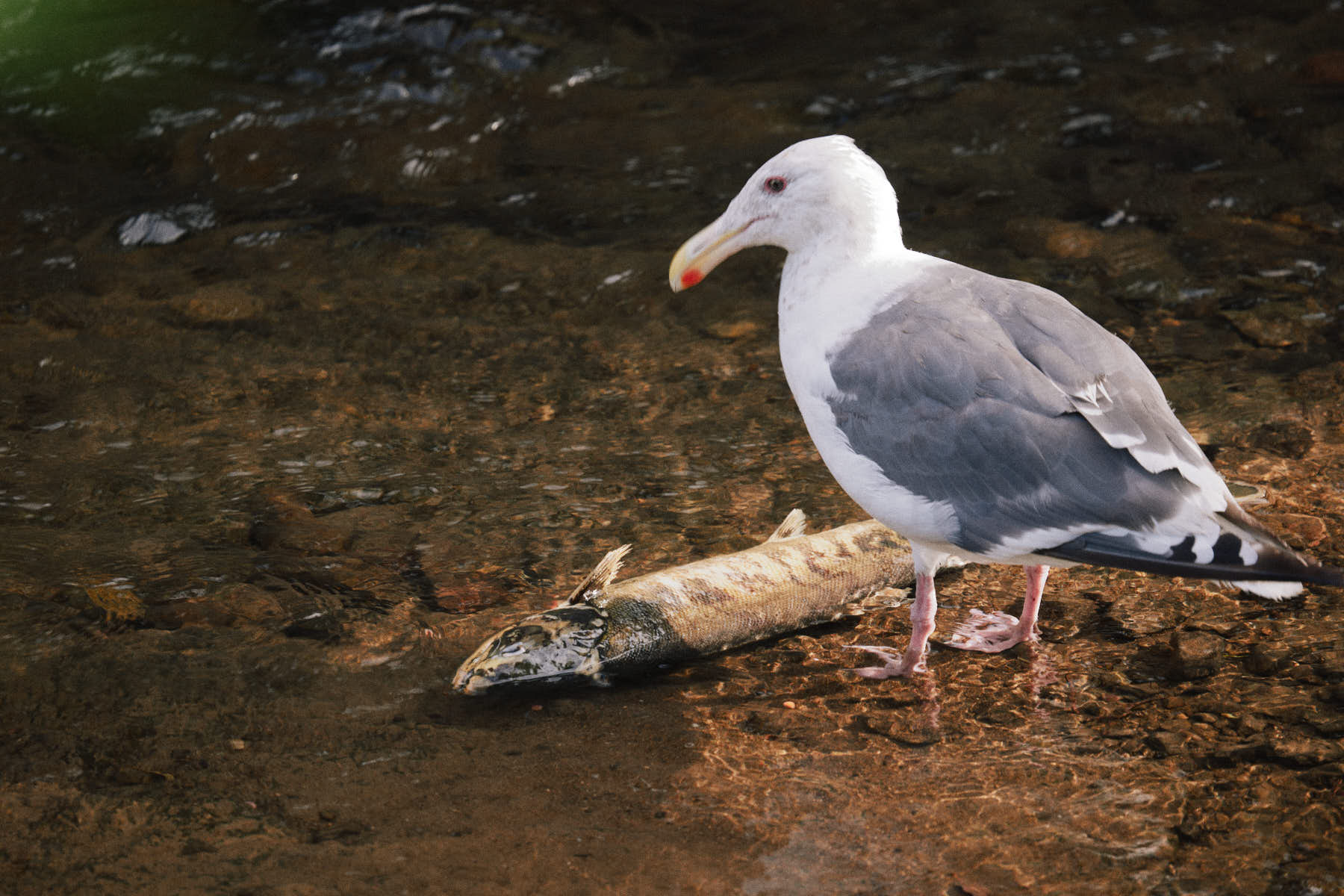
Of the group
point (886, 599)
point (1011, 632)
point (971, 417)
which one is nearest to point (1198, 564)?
point (971, 417)

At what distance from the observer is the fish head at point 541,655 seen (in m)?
4.43

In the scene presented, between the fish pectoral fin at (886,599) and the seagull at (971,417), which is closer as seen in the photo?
the seagull at (971,417)

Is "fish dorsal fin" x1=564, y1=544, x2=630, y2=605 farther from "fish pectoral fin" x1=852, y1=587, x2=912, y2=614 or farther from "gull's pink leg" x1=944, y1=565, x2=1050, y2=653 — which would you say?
"gull's pink leg" x1=944, y1=565, x2=1050, y2=653

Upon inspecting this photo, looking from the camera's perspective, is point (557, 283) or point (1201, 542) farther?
point (557, 283)

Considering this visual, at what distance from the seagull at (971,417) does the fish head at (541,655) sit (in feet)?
3.23

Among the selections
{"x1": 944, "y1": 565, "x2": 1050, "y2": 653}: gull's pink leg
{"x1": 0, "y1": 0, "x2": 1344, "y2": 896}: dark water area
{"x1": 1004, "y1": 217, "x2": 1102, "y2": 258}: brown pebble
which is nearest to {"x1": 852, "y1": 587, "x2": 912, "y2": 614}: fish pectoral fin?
{"x1": 0, "y1": 0, "x2": 1344, "y2": 896}: dark water area

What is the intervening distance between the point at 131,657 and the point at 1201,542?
3.69m

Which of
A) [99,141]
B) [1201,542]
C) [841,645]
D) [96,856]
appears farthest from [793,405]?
[99,141]

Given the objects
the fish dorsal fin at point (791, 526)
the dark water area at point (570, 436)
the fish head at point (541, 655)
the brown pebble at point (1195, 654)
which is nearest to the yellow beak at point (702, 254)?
the fish dorsal fin at point (791, 526)

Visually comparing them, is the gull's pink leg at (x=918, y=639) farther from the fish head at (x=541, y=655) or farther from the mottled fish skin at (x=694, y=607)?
the fish head at (x=541, y=655)

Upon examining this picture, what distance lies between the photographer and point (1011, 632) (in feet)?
15.9

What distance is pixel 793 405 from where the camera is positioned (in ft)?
22.2

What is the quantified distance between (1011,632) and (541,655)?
5.76 ft

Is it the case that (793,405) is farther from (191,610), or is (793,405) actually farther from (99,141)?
(99,141)
